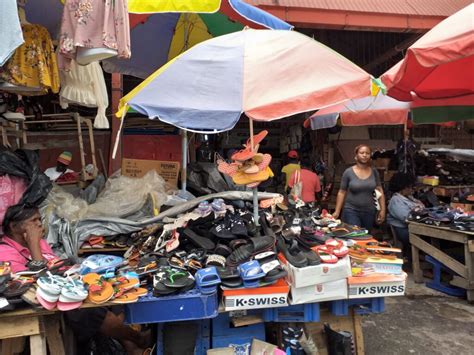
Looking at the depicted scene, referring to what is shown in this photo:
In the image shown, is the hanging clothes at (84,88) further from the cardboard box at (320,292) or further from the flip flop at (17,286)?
the cardboard box at (320,292)

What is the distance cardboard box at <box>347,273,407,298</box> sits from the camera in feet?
9.85

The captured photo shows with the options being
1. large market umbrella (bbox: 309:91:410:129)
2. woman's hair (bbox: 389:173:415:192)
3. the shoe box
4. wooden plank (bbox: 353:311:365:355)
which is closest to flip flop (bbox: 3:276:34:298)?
the shoe box

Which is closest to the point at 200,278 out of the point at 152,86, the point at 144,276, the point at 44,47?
the point at 144,276

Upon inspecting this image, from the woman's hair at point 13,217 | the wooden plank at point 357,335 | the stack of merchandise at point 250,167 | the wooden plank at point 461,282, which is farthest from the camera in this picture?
the wooden plank at point 461,282

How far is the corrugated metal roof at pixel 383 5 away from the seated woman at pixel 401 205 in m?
2.90

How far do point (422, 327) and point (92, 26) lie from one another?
4.38 metres

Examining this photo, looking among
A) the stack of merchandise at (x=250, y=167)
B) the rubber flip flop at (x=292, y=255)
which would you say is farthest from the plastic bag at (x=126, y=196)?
the rubber flip flop at (x=292, y=255)

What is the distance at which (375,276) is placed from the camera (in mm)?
3053

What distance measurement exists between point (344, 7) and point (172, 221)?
4.90 meters

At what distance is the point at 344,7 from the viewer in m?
6.66

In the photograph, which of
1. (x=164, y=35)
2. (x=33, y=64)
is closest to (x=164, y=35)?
(x=164, y=35)

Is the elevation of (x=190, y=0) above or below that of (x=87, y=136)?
above

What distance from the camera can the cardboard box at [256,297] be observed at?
9.20 feet

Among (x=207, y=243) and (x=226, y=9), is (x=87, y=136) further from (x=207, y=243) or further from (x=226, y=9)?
(x=207, y=243)
